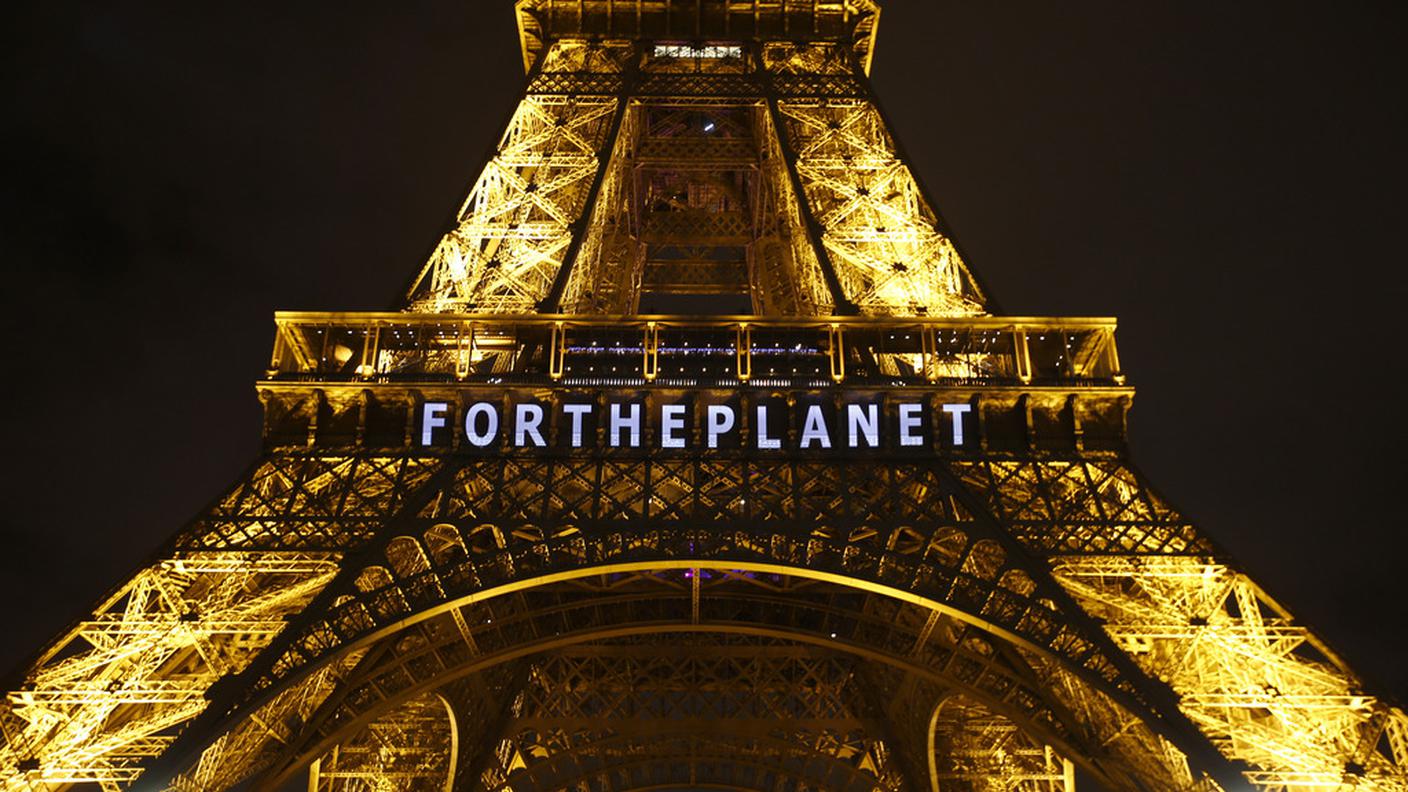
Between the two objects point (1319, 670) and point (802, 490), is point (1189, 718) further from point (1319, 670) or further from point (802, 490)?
point (802, 490)

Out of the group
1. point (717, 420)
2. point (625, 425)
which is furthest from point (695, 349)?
point (625, 425)

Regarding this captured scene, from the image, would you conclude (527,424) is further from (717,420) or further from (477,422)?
(717,420)

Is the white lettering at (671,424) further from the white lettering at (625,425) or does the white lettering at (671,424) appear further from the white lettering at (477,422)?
the white lettering at (477,422)

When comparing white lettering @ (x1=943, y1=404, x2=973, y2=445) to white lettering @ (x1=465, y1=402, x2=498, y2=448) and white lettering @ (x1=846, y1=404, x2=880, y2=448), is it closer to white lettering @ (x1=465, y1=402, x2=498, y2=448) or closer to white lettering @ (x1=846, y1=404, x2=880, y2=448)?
white lettering @ (x1=846, y1=404, x2=880, y2=448)

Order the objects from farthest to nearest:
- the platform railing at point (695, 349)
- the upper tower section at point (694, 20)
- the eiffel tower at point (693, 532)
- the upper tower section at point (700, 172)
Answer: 1. the upper tower section at point (694, 20)
2. the upper tower section at point (700, 172)
3. the platform railing at point (695, 349)
4. the eiffel tower at point (693, 532)

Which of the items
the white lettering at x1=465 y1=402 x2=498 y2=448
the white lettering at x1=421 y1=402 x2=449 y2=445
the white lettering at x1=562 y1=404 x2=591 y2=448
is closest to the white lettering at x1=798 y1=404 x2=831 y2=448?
the white lettering at x1=562 y1=404 x2=591 y2=448

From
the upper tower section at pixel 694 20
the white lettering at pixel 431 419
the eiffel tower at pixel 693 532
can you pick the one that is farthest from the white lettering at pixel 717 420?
the upper tower section at pixel 694 20
